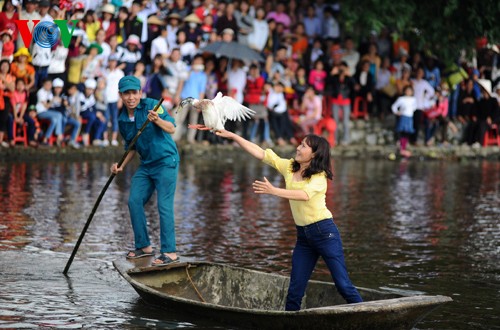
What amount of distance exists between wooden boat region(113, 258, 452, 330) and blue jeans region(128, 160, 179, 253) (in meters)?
0.28

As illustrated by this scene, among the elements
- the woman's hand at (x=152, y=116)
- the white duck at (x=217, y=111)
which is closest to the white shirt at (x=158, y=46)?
the woman's hand at (x=152, y=116)

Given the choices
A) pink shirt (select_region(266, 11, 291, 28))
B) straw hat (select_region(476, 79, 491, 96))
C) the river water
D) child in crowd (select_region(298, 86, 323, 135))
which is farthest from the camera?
straw hat (select_region(476, 79, 491, 96))

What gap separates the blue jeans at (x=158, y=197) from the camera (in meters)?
11.9

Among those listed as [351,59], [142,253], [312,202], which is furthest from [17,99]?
[312,202]

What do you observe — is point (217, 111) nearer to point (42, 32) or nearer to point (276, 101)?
point (42, 32)

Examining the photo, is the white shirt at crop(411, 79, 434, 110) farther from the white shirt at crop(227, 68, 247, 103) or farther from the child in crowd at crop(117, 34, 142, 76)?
the child in crowd at crop(117, 34, 142, 76)

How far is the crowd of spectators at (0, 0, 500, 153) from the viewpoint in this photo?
23734 millimetres

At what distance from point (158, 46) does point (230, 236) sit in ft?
37.1

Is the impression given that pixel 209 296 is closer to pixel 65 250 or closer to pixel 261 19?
pixel 65 250

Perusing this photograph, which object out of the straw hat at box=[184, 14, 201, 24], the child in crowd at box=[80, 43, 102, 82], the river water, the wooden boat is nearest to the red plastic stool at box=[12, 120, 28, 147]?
the river water

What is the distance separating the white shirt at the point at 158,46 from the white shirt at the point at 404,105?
6.24 meters

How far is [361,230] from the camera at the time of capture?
15719 mm

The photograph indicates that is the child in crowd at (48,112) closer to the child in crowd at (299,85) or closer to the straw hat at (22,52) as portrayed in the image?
the straw hat at (22,52)

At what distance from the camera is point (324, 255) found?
9.59 m
